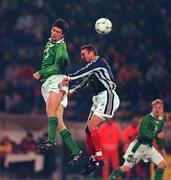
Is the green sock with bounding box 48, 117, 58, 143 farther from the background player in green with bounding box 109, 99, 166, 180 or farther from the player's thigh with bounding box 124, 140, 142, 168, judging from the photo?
the player's thigh with bounding box 124, 140, 142, 168

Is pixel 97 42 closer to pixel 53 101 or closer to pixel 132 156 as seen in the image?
pixel 132 156

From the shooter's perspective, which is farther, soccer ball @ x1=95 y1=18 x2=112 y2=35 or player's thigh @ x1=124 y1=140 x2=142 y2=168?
player's thigh @ x1=124 y1=140 x2=142 y2=168

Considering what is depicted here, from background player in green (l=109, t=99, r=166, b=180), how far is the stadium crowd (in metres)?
5.50

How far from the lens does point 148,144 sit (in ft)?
50.5

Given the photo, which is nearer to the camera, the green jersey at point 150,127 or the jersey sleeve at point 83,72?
the jersey sleeve at point 83,72

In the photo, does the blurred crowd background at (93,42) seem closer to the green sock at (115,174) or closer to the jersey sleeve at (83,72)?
the green sock at (115,174)

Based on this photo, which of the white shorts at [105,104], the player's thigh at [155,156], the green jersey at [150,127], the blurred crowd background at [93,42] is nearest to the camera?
the white shorts at [105,104]

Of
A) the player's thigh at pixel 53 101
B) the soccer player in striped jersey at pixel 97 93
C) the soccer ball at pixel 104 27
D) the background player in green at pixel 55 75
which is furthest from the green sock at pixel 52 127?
the soccer ball at pixel 104 27

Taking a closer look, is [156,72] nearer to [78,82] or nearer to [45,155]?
[45,155]

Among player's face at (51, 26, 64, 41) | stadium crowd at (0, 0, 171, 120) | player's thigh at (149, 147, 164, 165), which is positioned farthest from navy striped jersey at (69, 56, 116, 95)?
stadium crowd at (0, 0, 171, 120)

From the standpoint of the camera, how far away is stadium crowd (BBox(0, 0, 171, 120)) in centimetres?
2119

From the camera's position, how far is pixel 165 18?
23.5 meters

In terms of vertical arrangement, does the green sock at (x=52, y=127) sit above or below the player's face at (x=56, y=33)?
below

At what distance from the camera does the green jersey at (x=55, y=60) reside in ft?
38.9
